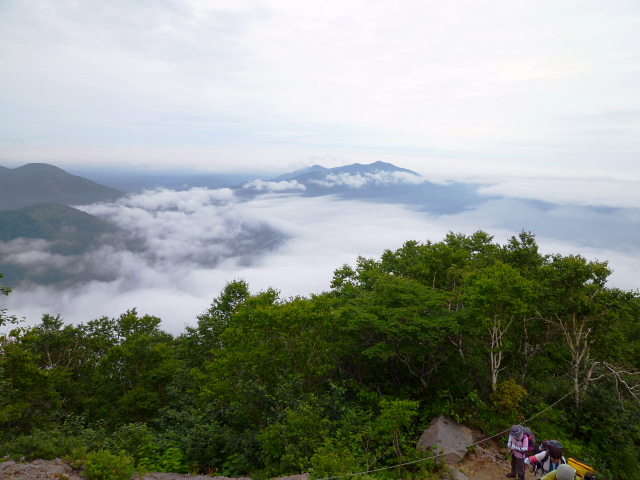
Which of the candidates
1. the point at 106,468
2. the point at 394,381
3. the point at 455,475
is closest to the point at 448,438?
the point at 455,475

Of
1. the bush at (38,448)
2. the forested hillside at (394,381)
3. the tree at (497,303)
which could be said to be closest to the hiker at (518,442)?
the forested hillside at (394,381)

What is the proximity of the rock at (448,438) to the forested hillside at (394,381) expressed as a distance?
1.74 feet

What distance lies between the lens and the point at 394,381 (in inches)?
669

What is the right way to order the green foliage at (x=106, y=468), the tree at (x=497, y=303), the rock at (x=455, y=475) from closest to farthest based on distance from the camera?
the green foliage at (x=106, y=468) < the rock at (x=455, y=475) < the tree at (x=497, y=303)

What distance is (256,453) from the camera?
1346 centimetres

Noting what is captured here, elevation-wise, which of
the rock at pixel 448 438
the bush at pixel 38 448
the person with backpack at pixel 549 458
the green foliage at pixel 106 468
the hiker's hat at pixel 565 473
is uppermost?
the hiker's hat at pixel 565 473

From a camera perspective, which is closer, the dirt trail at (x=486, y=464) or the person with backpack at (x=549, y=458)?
the person with backpack at (x=549, y=458)

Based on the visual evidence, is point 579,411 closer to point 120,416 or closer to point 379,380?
point 379,380

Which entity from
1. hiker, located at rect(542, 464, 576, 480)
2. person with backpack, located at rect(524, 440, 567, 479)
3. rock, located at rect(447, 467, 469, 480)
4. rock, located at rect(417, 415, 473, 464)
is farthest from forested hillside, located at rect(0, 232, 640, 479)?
hiker, located at rect(542, 464, 576, 480)

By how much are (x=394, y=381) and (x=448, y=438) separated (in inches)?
181

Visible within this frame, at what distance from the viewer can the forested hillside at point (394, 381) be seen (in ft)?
40.4

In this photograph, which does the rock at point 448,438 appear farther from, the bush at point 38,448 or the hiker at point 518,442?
the bush at point 38,448

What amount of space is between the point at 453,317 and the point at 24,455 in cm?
1551

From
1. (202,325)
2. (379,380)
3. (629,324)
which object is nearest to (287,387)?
(379,380)
